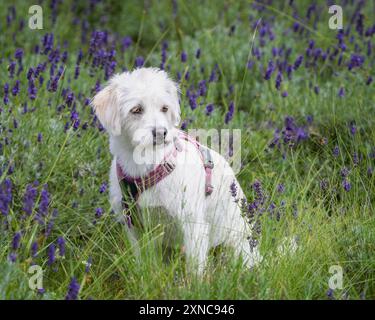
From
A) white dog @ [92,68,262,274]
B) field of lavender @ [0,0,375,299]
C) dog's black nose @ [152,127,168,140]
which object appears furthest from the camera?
white dog @ [92,68,262,274]

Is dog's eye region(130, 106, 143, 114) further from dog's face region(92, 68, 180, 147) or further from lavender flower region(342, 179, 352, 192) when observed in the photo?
lavender flower region(342, 179, 352, 192)

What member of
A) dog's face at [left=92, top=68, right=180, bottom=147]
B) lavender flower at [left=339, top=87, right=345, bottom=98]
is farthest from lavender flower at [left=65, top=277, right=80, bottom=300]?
lavender flower at [left=339, top=87, right=345, bottom=98]

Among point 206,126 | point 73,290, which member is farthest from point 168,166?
point 206,126

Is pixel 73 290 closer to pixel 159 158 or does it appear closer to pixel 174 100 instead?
pixel 159 158

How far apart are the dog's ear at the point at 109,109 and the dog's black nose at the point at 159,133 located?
0.89 ft

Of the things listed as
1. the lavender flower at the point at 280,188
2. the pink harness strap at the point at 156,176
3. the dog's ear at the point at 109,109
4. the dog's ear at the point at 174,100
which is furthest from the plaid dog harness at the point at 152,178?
the lavender flower at the point at 280,188

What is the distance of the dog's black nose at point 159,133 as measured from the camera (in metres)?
3.58

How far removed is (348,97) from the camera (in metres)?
5.87

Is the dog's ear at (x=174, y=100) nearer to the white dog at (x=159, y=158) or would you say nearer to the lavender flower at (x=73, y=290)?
the white dog at (x=159, y=158)

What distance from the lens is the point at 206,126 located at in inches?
204

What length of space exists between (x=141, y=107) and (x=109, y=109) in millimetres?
190

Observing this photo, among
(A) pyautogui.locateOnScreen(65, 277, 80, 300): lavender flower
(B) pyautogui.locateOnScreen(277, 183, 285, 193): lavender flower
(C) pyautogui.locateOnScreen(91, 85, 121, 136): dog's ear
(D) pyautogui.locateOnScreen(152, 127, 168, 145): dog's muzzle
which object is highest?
(C) pyautogui.locateOnScreen(91, 85, 121, 136): dog's ear

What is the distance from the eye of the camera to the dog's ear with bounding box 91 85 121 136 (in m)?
3.78

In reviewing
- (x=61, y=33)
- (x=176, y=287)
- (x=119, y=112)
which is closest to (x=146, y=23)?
(x=61, y=33)
